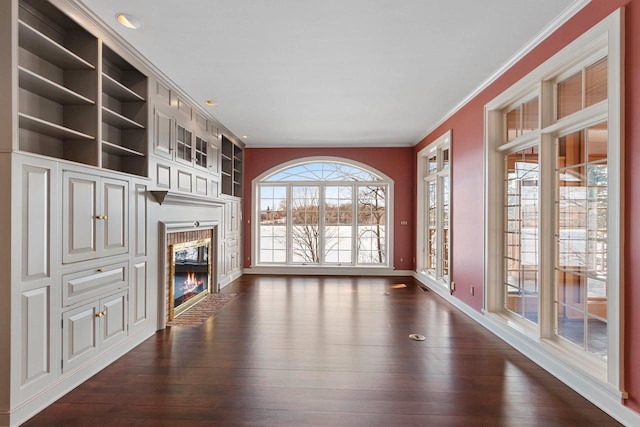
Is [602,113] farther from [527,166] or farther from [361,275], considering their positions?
[361,275]

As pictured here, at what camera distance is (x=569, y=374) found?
2.40 metres

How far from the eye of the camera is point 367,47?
2.87m

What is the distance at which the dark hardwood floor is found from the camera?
2.02 m

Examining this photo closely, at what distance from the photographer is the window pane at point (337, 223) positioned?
22.8 feet

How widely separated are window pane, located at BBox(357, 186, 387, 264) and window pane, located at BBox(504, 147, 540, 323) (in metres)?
3.48

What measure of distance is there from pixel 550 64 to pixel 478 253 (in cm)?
214

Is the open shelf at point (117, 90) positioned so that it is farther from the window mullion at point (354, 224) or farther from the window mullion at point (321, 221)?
the window mullion at point (354, 224)

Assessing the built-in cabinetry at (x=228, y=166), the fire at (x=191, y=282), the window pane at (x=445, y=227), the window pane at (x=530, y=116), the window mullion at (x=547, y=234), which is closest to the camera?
the window mullion at (x=547, y=234)

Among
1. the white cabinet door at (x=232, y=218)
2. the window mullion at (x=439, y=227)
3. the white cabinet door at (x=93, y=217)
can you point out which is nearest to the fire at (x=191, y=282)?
the white cabinet door at (x=232, y=218)

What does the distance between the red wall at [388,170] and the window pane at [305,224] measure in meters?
0.81

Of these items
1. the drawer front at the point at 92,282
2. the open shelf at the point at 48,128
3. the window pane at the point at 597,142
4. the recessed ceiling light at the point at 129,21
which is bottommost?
the drawer front at the point at 92,282

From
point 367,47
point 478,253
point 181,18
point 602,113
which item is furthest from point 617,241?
point 181,18

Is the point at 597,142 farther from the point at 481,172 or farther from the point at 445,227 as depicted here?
the point at 445,227

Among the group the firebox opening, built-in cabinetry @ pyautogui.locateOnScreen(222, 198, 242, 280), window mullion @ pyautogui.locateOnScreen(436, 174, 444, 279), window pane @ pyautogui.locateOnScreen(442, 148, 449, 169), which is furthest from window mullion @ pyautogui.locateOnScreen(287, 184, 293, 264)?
window pane @ pyautogui.locateOnScreen(442, 148, 449, 169)
